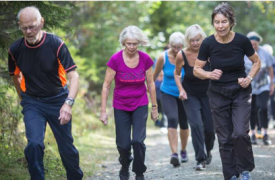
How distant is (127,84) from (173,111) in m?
2.18

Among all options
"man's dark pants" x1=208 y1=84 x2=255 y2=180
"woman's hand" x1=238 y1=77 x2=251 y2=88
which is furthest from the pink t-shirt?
"woman's hand" x1=238 y1=77 x2=251 y2=88

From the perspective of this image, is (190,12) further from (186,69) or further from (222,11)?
(222,11)

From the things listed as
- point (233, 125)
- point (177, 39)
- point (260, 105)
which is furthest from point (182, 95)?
point (260, 105)

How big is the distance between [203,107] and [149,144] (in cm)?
493

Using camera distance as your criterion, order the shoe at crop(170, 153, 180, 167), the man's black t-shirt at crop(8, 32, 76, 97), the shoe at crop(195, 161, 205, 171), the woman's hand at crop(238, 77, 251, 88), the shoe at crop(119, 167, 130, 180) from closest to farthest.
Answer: the man's black t-shirt at crop(8, 32, 76, 97), the woman's hand at crop(238, 77, 251, 88), the shoe at crop(119, 167, 130, 180), the shoe at crop(195, 161, 205, 171), the shoe at crop(170, 153, 180, 167)

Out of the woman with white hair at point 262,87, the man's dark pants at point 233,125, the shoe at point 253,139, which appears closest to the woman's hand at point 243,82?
the man's dark pants at point 233,125

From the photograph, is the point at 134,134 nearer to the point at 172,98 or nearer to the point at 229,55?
the point at 229,55

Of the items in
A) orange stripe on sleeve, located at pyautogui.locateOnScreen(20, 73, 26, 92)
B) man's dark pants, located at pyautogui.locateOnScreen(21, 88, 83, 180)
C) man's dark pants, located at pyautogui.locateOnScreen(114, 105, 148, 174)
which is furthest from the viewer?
man's dark pants, located at pyautogui.locateOnScreen(114, 105, 148, 174)

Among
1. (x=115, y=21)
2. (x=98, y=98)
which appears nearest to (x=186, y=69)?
(x=98, y=98)

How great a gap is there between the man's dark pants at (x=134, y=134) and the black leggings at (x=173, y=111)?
1970 millimetres

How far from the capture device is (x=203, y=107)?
8633mm

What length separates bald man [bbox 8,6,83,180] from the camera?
5566mm

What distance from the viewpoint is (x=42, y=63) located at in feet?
18.9

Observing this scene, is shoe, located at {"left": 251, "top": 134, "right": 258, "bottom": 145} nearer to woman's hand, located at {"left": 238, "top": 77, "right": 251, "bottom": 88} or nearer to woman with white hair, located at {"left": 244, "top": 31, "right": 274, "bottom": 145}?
woman with white hair, located at {"left": 244, "top": 31, "right": 274, "bottom": 145}
